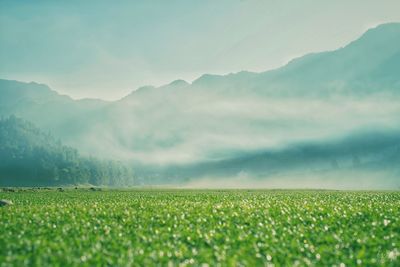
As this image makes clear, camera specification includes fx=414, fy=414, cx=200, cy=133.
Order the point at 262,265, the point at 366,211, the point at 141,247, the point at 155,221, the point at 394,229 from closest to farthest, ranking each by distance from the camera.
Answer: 1. the point at 262,265
2. the point at 141,247
3. the point at 394,229
4. the point at 155,221
5. the point at 366,211

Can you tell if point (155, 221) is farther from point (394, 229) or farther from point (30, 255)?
point (394, 229)

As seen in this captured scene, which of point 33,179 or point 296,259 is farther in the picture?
point 33,179

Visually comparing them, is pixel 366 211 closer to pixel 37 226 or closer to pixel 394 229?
pixel 394 229

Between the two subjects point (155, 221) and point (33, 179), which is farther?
point (33, 179)

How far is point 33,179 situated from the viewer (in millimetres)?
185125

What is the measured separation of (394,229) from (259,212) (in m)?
7.12

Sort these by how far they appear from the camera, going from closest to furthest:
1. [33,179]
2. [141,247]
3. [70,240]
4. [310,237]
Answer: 1. [141,247]
2. [70,240]
3. [310,237]
4. [33,179]

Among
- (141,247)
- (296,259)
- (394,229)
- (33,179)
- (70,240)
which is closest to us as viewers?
(296,259)

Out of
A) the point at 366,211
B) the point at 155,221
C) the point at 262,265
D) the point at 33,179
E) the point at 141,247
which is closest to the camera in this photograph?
the point at 262,265

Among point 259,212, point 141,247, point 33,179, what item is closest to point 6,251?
point 141,247

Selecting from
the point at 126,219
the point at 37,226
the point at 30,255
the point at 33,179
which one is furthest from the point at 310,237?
the point at 33,179

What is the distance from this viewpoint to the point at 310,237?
16.9 m

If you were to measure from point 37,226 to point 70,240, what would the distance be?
4474mm

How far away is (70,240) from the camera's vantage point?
611 inches
